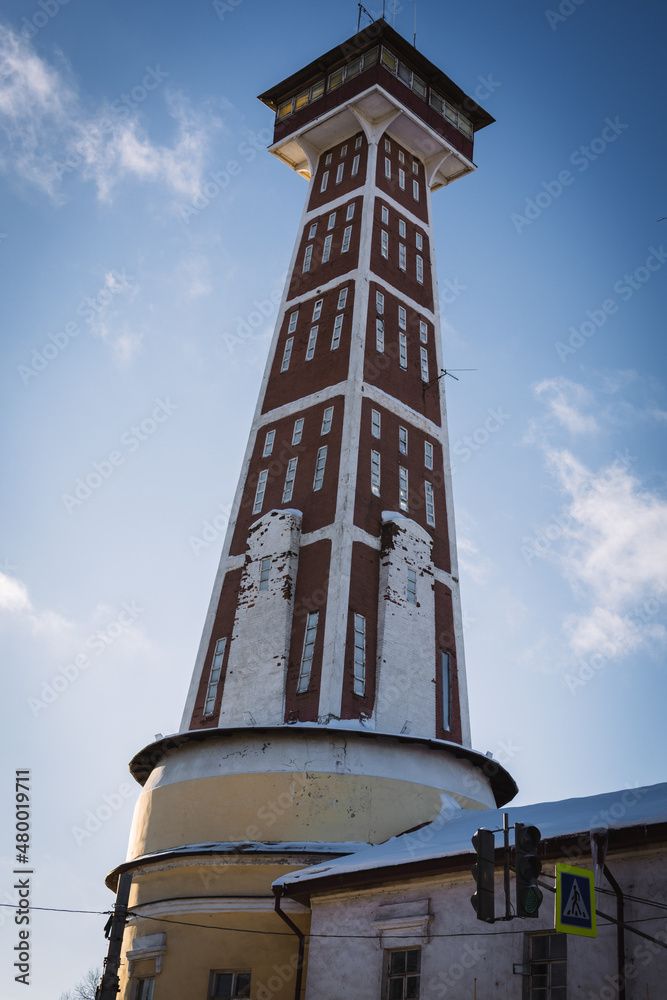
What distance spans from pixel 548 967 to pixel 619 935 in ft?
5.58

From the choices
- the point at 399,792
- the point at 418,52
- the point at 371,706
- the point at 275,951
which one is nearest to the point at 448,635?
the point at 371,706

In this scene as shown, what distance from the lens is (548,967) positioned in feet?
53.7

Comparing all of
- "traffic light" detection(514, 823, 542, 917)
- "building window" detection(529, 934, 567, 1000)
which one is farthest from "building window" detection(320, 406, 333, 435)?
"traffic light" detection(514, 823, 542, 917)

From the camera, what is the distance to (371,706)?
28281mm

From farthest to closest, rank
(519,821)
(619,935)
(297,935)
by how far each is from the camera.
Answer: (297,935), (519,821), (619,935)

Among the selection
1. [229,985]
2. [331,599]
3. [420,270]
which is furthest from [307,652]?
[420,270]

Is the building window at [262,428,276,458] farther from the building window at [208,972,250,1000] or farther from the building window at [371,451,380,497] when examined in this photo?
the building window at [208,972,250,1000]

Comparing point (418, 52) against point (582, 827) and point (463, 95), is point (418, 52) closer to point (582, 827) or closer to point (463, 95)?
point (463, 95)

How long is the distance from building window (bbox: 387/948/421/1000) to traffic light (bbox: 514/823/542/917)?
6.61 meters

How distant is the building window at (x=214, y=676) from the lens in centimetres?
3001

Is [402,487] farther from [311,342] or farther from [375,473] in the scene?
[311,342]

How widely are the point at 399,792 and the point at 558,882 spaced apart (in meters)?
12.0

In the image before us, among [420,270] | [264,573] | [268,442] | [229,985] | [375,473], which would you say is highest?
[420,270]

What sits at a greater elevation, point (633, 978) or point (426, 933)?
point (426, 933)
